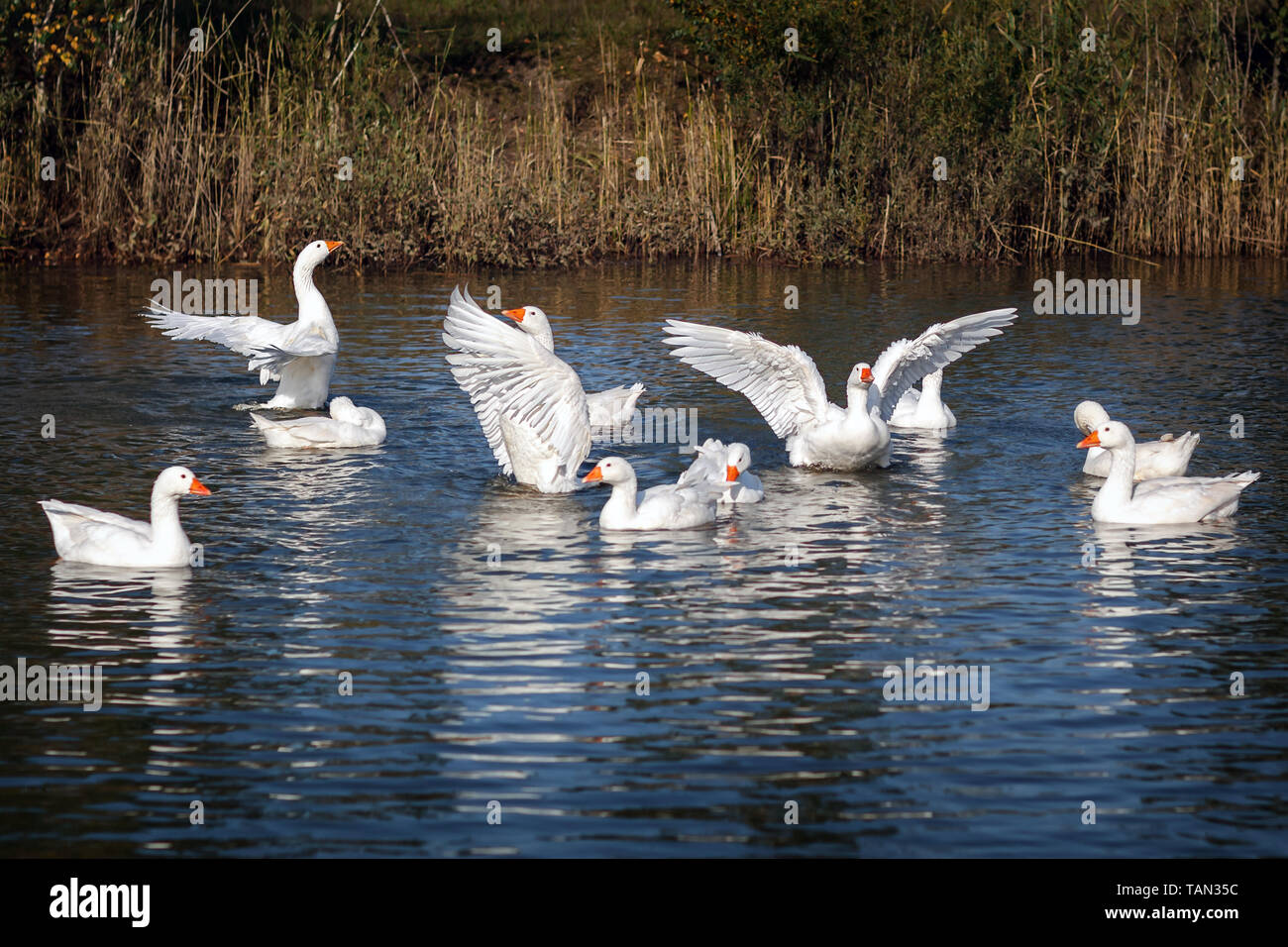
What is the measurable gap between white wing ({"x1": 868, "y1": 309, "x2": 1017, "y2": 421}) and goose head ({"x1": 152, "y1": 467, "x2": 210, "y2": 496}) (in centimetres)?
534

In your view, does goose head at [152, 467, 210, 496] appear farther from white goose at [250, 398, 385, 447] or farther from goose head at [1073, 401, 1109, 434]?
goose head at [1073, 401, 1109, 434]

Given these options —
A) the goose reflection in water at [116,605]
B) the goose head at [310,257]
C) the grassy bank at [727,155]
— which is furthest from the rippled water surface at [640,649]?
the grassy bank at [727,155]

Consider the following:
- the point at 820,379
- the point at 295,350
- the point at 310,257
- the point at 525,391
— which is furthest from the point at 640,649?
the point at 310,257

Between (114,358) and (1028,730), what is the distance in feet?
42.4

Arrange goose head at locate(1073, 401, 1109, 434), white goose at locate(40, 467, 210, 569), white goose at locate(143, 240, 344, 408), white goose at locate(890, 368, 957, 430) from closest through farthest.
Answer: white goose at locate(40, 467, 210, 569), goose head at locate(1073, 401, 1109, 434), white goose at locate(143, 240, 344, 408), white goose at locate(890, 368, 957, 430)

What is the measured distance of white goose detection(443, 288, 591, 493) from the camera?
39.3 feet

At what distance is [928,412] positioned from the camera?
1488cm

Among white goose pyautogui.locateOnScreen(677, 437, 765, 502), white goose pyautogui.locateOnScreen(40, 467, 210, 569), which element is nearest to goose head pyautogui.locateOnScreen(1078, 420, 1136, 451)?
white goose pyautogui.locateOnScreen(677, 437, 765, 502)

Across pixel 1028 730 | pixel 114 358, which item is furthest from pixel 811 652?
pixel 114 358

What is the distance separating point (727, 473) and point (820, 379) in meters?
1.93

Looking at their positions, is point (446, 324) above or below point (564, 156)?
below

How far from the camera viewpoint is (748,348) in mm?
13367

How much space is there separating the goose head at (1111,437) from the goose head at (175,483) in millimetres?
5672
